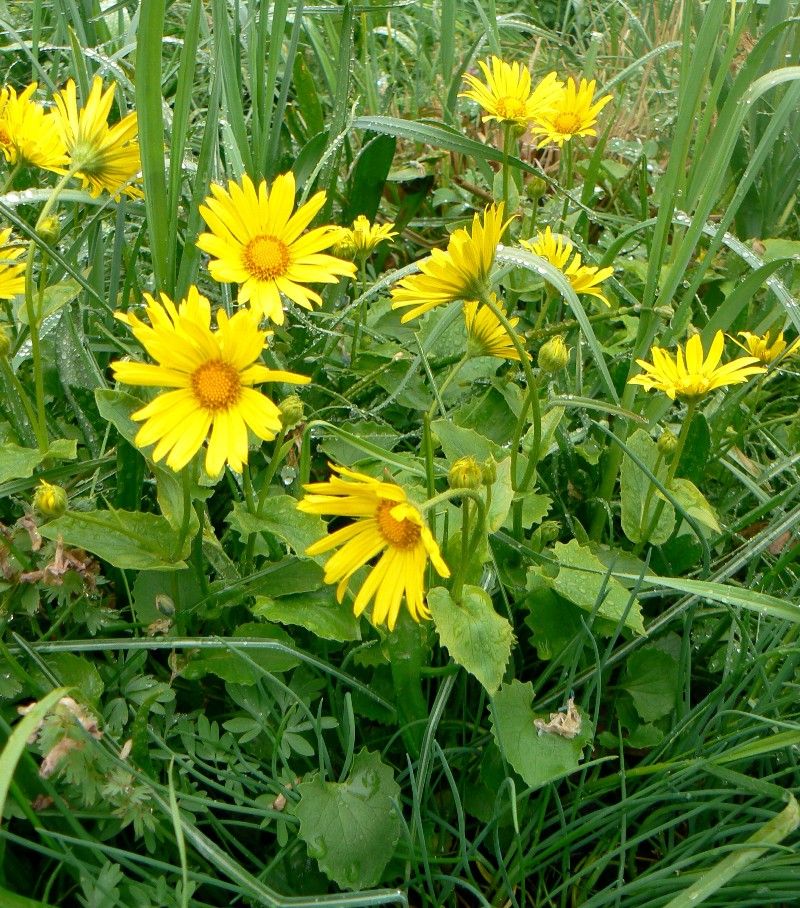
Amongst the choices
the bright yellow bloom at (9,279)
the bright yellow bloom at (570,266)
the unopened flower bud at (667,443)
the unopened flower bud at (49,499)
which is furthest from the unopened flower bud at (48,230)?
the unopened flower bud at (667,443)

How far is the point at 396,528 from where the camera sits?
0.92 meters

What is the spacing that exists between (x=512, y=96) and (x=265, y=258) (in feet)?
2.80

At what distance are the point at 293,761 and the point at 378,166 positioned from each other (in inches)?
44.0

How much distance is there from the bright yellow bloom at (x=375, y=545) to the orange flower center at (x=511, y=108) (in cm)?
101

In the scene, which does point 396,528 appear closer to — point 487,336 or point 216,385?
point 216,385

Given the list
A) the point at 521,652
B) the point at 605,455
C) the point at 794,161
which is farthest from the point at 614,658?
the point at 794,161

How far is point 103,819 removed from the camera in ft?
3.26

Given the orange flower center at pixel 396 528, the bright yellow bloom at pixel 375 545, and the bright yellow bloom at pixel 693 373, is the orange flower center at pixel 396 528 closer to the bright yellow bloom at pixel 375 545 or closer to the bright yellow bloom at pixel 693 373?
the bright yellow bloom at pixel 375 545

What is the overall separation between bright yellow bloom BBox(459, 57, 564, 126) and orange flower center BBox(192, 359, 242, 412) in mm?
983

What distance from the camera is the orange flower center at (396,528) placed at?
0.92 metres

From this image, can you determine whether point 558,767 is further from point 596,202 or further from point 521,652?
point 596,202

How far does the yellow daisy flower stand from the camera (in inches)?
47.4

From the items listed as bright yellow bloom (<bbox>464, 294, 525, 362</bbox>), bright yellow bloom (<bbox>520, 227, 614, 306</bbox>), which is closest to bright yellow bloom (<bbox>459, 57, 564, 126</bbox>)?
bright yellow bloom (<bbox>520, 227, 614, 306</bbox>)

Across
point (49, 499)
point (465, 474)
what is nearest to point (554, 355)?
point (465, 474)
